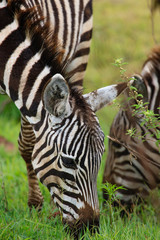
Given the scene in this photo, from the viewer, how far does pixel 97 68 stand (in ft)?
39.5

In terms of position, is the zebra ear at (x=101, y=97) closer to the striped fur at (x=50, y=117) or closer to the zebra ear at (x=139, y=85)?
the striped fur at (x=50, y=117)

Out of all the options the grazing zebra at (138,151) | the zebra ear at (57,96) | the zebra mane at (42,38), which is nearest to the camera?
the zebra ear at (57,96)

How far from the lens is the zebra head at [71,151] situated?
3568mm

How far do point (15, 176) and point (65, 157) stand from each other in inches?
112

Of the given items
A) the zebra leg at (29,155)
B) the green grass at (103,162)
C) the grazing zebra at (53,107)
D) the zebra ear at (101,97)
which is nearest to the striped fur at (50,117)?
the grazing zebra at (53,107)

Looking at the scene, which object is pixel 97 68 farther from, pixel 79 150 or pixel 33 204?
pixel 79 150

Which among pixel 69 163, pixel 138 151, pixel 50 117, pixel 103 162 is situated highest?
pixel 50 117

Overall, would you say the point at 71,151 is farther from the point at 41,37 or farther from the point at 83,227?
the point at 41,37

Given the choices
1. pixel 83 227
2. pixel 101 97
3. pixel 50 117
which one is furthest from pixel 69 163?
pixel 101 97

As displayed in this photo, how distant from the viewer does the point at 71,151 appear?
3568mm

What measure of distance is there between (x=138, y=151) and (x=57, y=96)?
1629 millimetres

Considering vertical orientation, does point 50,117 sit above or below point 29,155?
above

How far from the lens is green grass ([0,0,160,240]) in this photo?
3.98 metres

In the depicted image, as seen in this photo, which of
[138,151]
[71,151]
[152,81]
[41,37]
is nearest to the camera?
[71,151]
